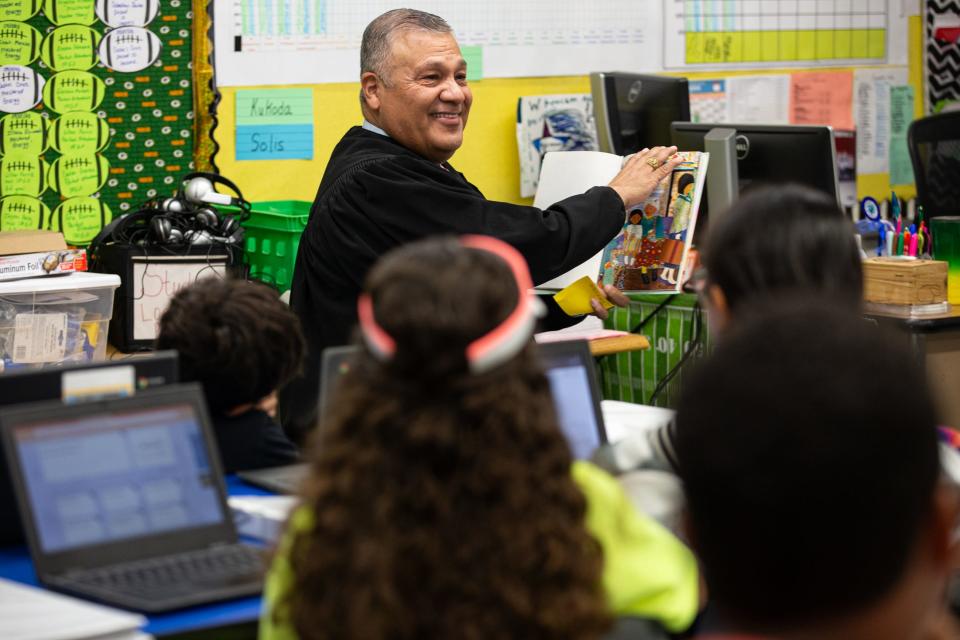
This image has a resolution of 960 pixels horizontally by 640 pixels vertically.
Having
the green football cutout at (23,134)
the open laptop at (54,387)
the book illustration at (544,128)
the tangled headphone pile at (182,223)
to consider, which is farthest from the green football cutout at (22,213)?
the open laptop at (54,387)

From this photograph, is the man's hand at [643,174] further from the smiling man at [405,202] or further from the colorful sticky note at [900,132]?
the colorful sticky note at [900,132]

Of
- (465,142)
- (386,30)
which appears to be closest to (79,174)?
(465,142)

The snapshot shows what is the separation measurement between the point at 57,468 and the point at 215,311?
54 cm

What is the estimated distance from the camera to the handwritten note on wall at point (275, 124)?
13.8 feet

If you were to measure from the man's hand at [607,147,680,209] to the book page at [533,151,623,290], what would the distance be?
0.15 ft

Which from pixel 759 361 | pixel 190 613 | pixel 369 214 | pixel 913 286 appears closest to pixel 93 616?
pixel 190 613

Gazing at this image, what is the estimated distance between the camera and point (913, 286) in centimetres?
347

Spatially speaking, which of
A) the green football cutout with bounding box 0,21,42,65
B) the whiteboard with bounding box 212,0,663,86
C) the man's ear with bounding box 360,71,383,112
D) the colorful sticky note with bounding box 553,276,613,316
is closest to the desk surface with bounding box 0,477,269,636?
the colorful sticky note with bounding box 553,276,613,316

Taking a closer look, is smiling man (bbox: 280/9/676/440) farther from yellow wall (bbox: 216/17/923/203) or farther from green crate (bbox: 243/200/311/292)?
yellow wall (bbox: 216/17/923/203)

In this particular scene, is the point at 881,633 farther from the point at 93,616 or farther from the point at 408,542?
the point at 93,616

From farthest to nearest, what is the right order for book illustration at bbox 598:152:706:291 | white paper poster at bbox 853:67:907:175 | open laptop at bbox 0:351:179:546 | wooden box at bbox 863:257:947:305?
1. white paper poster at bbox 853:67:907:175
2. wooden box at bbox 863:257:947:305
3. book illustration at bbox 598:152:706:291
4. open laptop at bbox 0:351:179:546

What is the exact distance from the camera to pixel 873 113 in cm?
534

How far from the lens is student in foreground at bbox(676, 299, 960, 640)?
842 mm

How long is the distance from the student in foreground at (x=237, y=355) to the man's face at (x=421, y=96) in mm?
851
